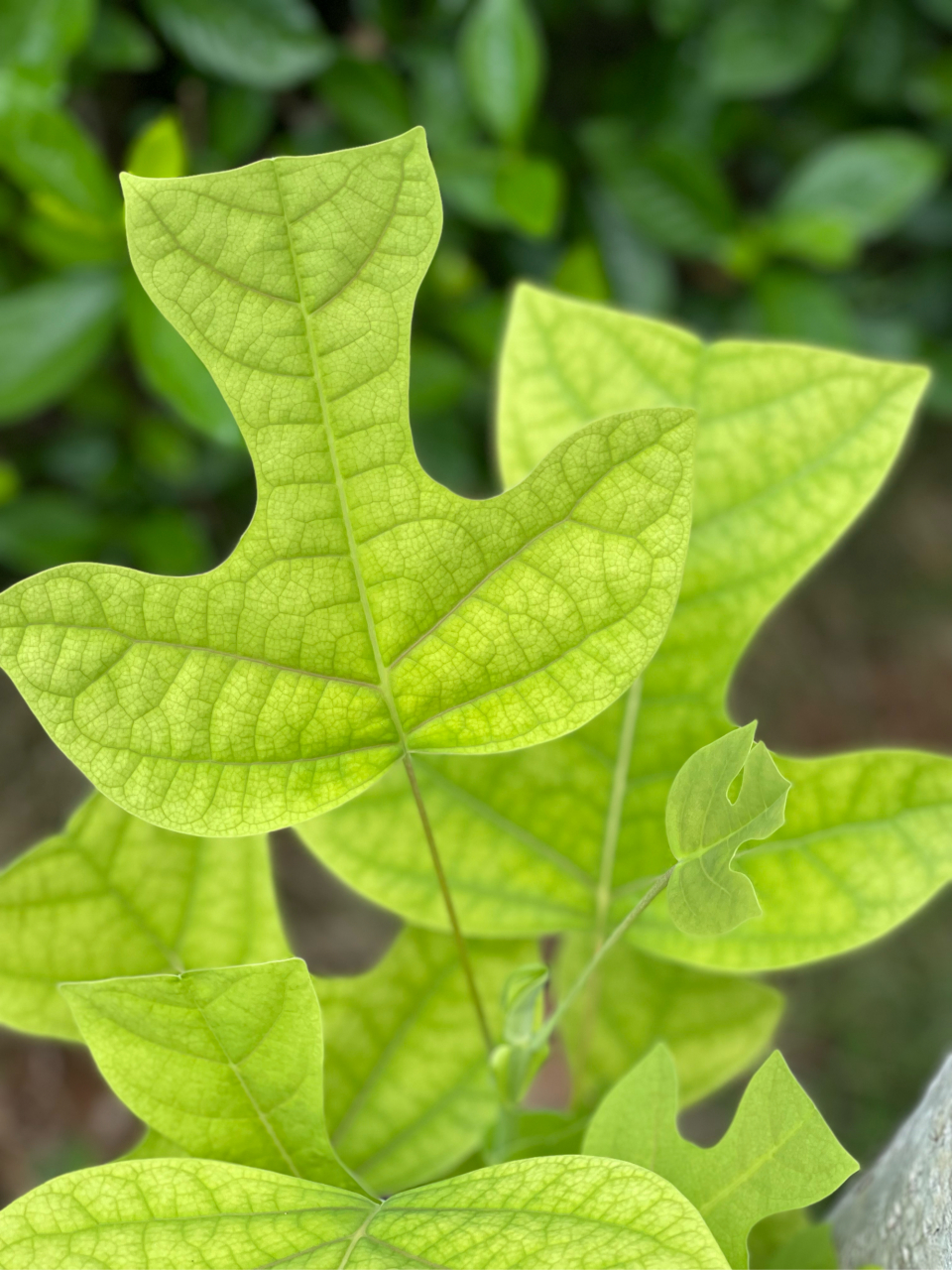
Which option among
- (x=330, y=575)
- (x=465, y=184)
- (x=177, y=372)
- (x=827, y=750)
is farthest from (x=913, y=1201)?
(x=827, y=750)

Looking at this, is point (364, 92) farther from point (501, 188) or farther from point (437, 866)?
point (437, 866)

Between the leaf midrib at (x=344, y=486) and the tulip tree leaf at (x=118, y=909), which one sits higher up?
the leaf midrib at (x=344, y=486)

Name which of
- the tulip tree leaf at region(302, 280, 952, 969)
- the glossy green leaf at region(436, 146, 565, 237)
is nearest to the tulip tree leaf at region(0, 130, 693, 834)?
the tulip tree leaf at region(302, 280, 952, 969)

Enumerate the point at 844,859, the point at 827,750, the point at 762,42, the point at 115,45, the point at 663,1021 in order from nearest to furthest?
the point at 844,859
the point at 663,1021
the point at 115,45
the point at 762,42
the point at 827,750

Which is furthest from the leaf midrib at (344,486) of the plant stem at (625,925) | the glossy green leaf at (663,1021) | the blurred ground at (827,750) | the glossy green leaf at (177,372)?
the blurred ground at (827,750)

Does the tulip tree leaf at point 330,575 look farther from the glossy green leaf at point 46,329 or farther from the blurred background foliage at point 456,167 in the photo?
the glossy green leaf at point 46,329

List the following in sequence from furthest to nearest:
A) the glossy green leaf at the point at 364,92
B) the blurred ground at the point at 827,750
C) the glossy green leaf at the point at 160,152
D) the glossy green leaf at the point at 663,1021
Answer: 1. the blurred ground at the point at 827,750
2. the glossy green leaf at the point at 364,92
3. the glossy green leaf at the point at 160,152
4. the glossy green leaf at the point at 663,1021
